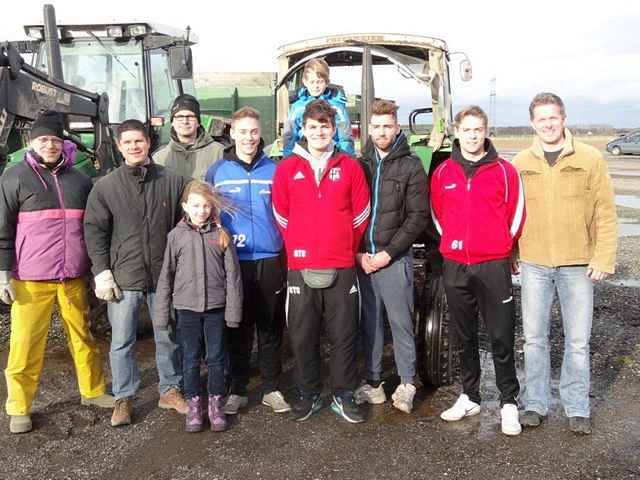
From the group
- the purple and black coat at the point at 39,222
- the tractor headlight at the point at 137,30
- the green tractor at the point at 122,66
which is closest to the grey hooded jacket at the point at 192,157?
the purple and black coat at the point at 39,222

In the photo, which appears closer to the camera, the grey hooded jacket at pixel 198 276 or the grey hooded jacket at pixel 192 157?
the grey hooded jacket at pixel 198 276

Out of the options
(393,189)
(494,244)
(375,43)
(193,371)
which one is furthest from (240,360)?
(375,43)

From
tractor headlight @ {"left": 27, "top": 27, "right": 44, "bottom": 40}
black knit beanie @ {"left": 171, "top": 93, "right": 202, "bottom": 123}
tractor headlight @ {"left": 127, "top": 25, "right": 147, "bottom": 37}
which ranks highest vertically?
tractor headlight @ {"left": 27, "top": 27, "right": 44, "bottom": 40}

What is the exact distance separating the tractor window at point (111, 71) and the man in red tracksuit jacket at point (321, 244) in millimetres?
3923

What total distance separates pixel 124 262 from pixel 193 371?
0.82m

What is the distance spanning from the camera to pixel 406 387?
14.4 feet

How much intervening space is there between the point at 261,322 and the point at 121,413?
1.07 m

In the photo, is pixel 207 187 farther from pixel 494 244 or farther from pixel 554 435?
pixel 554 435

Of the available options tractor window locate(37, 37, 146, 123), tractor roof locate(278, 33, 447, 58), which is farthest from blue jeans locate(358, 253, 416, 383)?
tractor window locate(37, 37, 146, 123)

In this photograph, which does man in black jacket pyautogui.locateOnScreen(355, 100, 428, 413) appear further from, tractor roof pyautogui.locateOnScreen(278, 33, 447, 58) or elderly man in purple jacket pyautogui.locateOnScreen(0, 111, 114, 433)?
elderly man in purple jacket pyautogui.locateOnScreen(0, 111, 114, 433)

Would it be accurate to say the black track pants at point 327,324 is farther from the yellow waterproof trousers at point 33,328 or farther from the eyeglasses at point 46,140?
the eyeglasses at point 46,140

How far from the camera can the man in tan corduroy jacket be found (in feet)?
12.8

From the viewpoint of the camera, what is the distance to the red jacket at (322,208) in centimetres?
400

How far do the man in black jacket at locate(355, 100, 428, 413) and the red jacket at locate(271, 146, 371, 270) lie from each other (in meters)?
0.15
